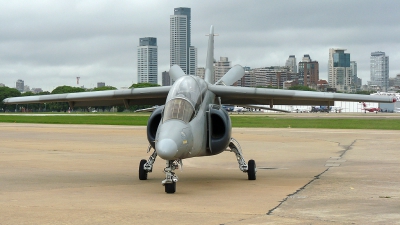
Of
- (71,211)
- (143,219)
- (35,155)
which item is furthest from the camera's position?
(35,155)

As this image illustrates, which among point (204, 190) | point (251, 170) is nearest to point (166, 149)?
point (204, 190)

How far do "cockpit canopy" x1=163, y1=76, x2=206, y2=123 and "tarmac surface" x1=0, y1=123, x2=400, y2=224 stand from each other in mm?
1850

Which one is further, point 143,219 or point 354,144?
point 354,144

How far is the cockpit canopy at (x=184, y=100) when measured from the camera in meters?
14.5

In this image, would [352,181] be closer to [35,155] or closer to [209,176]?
[209,176]

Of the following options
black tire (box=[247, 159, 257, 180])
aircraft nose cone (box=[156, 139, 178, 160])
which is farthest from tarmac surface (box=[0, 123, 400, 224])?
aircraft nose cone (box=[156, 139, 178, 160])

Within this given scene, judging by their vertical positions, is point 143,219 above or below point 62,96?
below

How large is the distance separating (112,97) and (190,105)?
4279 millimetres

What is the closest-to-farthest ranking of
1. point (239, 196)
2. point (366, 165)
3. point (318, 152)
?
point (239, 196)
point (366, 165)
point (318, 152)

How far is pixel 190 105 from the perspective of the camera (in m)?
14.9

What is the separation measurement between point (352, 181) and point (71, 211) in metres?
8.75

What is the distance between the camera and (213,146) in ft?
52.5

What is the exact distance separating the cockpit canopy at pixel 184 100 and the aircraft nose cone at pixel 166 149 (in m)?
1.13

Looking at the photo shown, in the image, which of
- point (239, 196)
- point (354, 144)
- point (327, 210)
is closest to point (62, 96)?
point (239, 196)
